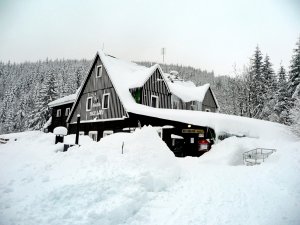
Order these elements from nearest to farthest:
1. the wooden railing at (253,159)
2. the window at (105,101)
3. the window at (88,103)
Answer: the wooden railing at (253,159), the window at (105,101), the window at (88,103)

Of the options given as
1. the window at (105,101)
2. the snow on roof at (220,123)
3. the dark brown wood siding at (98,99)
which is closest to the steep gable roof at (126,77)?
the dark brown wood siding at (98,99)

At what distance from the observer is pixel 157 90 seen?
82.3ft

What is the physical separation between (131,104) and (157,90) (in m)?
4.29

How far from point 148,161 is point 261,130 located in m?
13.8

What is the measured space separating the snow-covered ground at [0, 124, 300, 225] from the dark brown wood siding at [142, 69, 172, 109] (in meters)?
13.6

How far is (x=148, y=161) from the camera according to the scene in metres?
8.57

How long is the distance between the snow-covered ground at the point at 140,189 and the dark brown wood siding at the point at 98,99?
12.8 metres

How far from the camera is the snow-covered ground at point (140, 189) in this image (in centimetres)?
588

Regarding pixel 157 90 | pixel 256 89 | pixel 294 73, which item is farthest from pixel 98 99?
pixel 294 73

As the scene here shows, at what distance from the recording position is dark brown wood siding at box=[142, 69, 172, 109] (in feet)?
78.3

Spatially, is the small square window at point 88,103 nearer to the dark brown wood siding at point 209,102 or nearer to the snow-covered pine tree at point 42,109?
the dark brown wood siding at point 209,102

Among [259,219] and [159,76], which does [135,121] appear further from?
[259,219]

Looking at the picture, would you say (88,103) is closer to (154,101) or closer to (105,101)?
(105,101)

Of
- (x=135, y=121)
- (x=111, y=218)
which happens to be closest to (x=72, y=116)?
(x=135, y=121)
